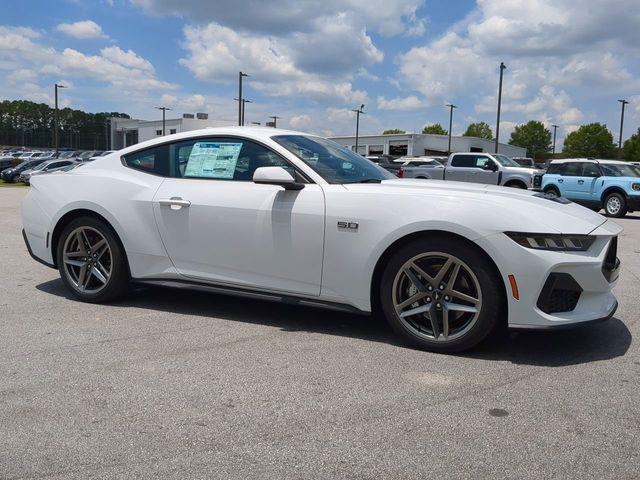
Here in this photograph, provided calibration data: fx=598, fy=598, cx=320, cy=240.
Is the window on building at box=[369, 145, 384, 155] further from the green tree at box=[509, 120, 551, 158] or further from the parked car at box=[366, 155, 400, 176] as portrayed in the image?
the green tree at box=[509, 120, 551, 158]

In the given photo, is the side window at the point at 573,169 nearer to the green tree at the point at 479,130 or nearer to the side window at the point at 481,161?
the side window at the point at 481,161

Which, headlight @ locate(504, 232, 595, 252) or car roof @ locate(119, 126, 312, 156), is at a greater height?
car roof @ locate(119, 126, 312, 156)

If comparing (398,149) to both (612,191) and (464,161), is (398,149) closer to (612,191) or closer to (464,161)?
(464,161)

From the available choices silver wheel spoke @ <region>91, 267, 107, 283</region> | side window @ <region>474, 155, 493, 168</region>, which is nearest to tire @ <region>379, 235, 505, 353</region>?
silver wheel spoke @ <region>91, 267, 107, 283</region>

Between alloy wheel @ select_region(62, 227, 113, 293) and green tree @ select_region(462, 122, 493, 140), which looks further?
green tree @ select_region(462, 122, 493, 140)

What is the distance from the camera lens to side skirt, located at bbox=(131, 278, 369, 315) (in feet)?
13.6

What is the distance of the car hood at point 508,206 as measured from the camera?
11.9 ft

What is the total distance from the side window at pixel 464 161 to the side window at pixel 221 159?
1920 centimetres

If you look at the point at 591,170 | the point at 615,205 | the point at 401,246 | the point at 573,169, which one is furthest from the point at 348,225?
the point at 573,169

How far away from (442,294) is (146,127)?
3858 inches

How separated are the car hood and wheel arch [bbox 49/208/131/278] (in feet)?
6.72

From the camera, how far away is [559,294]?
3645 millimetres

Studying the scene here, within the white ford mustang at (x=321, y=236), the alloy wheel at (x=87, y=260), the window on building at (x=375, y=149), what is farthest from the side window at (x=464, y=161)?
the window on building at (x=375, y=149)

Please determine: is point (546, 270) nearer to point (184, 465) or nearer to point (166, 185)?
point (184, 465)
